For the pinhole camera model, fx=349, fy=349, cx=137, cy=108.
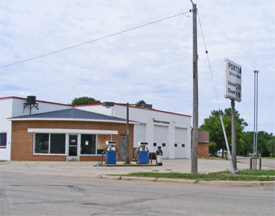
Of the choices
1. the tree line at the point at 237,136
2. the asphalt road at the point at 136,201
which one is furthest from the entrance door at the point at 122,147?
the tree line at the point at 237,136

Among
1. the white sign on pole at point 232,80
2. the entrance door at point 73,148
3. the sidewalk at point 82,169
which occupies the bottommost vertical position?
the sidewalk at point 82,169

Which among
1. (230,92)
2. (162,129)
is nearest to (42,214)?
(230,92)

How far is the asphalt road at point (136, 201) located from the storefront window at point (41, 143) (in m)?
18.0

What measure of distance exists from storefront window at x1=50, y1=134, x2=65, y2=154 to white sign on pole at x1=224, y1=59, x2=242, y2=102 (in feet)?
56.2

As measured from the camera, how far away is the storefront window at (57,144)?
1171 inches

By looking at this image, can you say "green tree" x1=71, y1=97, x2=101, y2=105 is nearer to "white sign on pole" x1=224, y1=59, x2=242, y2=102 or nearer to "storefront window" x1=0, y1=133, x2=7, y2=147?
"storefront window" x1=0, y1=133, x2=7, y2=147

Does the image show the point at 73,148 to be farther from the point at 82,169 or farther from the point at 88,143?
the point at 82,169

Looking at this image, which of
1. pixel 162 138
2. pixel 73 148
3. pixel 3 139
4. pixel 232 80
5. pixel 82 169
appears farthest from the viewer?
pixel 162 138

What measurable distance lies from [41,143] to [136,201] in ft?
72.2

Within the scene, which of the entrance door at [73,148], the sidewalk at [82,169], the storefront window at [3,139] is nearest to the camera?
the sidewalk at [82,169]

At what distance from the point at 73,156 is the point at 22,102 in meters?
8.33

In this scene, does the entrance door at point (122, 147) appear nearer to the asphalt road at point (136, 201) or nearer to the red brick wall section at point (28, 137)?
the red brick wall section at point (28, 137)

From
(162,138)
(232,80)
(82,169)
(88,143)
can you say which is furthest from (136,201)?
(162,138)

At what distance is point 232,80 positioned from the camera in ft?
56.8
